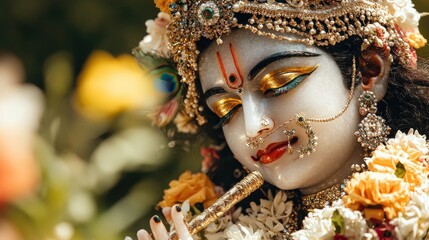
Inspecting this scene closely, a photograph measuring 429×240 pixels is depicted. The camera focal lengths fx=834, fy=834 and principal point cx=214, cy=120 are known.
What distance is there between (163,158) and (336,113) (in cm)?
121

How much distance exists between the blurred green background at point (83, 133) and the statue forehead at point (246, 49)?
57 cm

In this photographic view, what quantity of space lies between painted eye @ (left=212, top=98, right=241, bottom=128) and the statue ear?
1.30 ft

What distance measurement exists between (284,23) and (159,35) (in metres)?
0.60

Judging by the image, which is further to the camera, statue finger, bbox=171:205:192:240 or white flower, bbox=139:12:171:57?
white flower, bbox=139:12:171:57

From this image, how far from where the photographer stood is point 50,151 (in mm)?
2756

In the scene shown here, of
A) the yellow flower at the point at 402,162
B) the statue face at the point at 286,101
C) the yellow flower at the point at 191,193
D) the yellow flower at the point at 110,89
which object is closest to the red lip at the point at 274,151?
the statue face at the point at 286,101

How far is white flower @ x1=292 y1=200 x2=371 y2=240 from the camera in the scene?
2096 mm

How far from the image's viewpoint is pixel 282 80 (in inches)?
96.2

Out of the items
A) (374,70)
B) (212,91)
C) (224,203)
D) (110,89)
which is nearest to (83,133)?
(110,89)

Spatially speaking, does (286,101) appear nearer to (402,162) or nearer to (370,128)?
(370,128)

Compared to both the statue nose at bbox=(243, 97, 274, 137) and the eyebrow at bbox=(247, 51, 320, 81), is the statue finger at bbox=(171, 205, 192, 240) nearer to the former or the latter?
the statue nose at bbox=(243, 97, 274, 137)

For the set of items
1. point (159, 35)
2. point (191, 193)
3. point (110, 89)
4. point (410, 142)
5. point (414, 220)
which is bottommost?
point (414, 220)

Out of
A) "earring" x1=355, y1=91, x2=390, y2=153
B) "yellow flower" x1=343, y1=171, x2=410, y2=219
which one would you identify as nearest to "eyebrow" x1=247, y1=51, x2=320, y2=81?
"earring" x1=355, y1=91, x2=390, y2=153

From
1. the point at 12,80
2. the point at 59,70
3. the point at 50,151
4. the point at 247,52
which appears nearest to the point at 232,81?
the point at 247,52
